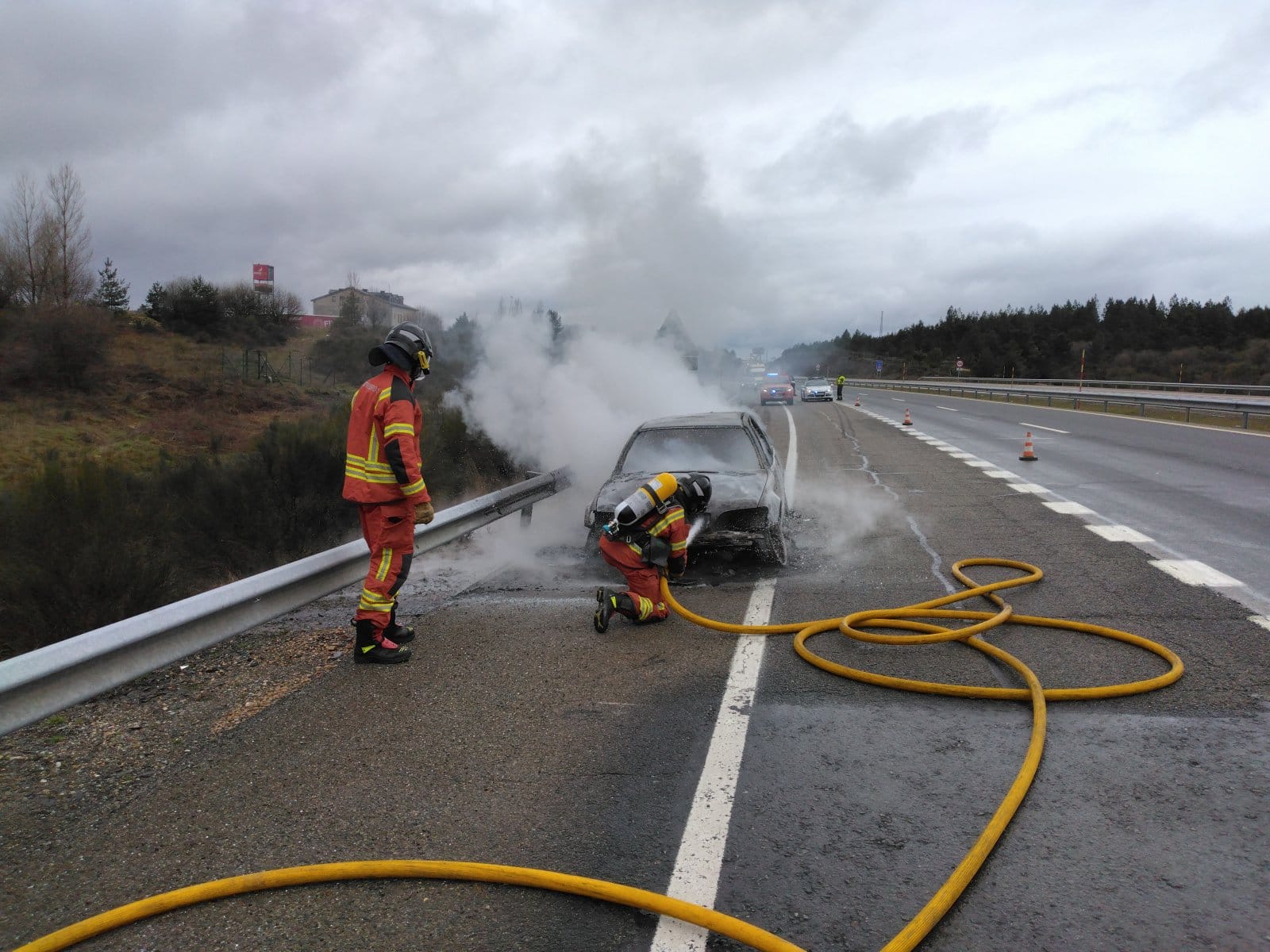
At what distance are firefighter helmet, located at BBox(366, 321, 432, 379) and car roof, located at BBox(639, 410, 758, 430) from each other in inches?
142

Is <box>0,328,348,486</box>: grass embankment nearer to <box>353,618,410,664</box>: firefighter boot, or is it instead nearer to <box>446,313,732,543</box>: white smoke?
<box>446,313,732,543</box>: white smoke

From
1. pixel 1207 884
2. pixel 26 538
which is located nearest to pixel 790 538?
pixel 1207 884

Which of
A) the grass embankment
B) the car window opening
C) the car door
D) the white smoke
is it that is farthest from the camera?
the grass embankment

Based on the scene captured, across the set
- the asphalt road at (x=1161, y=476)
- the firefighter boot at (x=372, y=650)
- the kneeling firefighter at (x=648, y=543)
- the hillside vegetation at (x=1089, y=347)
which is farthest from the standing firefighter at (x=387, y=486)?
the hillside vegetation at (x=1089, y=347)

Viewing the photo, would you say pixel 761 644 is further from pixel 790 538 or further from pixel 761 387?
pixel 761 387

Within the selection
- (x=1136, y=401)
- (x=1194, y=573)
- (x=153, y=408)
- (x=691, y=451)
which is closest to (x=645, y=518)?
(x=691, y=451)

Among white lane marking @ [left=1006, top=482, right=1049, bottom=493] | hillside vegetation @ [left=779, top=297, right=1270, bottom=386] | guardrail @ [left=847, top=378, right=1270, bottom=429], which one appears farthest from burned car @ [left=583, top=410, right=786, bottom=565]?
hillside vegetation @ [left=779, top=297, right=1270, bottom=386]

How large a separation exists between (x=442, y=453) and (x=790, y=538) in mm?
7019

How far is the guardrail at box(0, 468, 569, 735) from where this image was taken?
311cm

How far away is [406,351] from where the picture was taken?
5.21m

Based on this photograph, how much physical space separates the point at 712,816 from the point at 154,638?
2.45 meters

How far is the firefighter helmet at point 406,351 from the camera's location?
5176mm

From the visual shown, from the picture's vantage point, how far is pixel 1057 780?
327 cm

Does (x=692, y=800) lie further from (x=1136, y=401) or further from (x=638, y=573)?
(x=1136, y=401)
